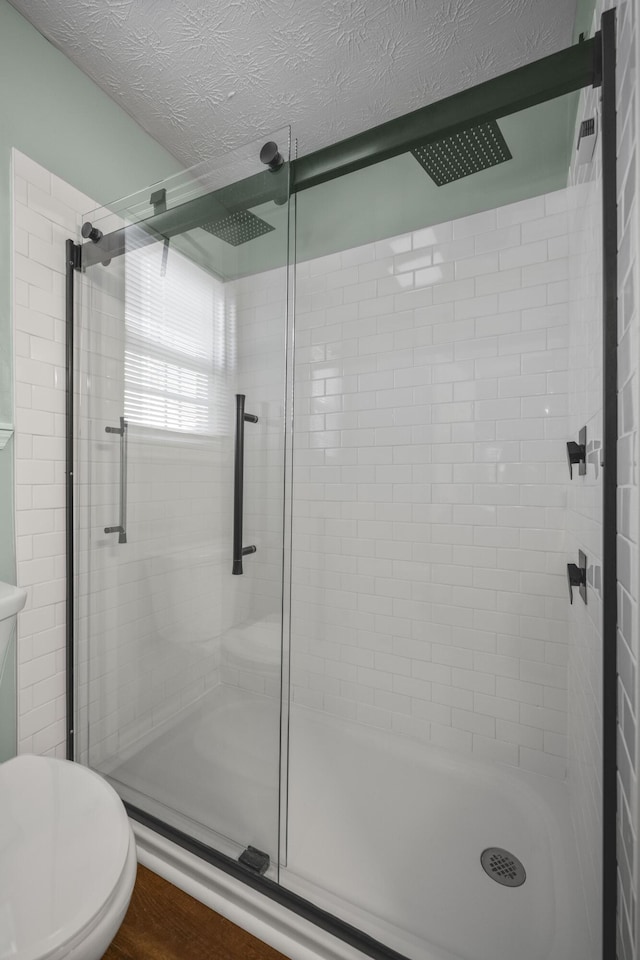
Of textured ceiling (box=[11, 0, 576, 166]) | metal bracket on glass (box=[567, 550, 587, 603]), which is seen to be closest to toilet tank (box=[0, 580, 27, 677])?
→ metal bracket on glass (box=[567, 550, 587, 603])

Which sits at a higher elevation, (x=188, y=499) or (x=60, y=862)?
(x=188, y=499)

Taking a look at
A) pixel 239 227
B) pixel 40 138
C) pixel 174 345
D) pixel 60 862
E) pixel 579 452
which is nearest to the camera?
pixel 60 862

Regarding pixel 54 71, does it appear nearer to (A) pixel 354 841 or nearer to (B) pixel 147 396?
(B) pixel 147 396

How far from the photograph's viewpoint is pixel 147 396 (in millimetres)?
1500

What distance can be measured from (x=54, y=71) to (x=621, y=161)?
1.87 meters

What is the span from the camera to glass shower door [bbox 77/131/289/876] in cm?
126

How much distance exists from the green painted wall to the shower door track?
211 millimetres

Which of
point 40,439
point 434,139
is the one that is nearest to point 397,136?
point 434,139

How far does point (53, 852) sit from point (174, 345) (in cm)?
126

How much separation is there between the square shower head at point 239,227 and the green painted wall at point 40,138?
708 millimetres

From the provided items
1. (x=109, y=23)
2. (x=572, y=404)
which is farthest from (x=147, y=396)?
(x=572, y=404)

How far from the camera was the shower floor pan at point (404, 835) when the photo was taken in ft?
3.87

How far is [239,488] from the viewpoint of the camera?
1.30 meters

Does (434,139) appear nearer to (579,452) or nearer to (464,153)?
(464,153)
